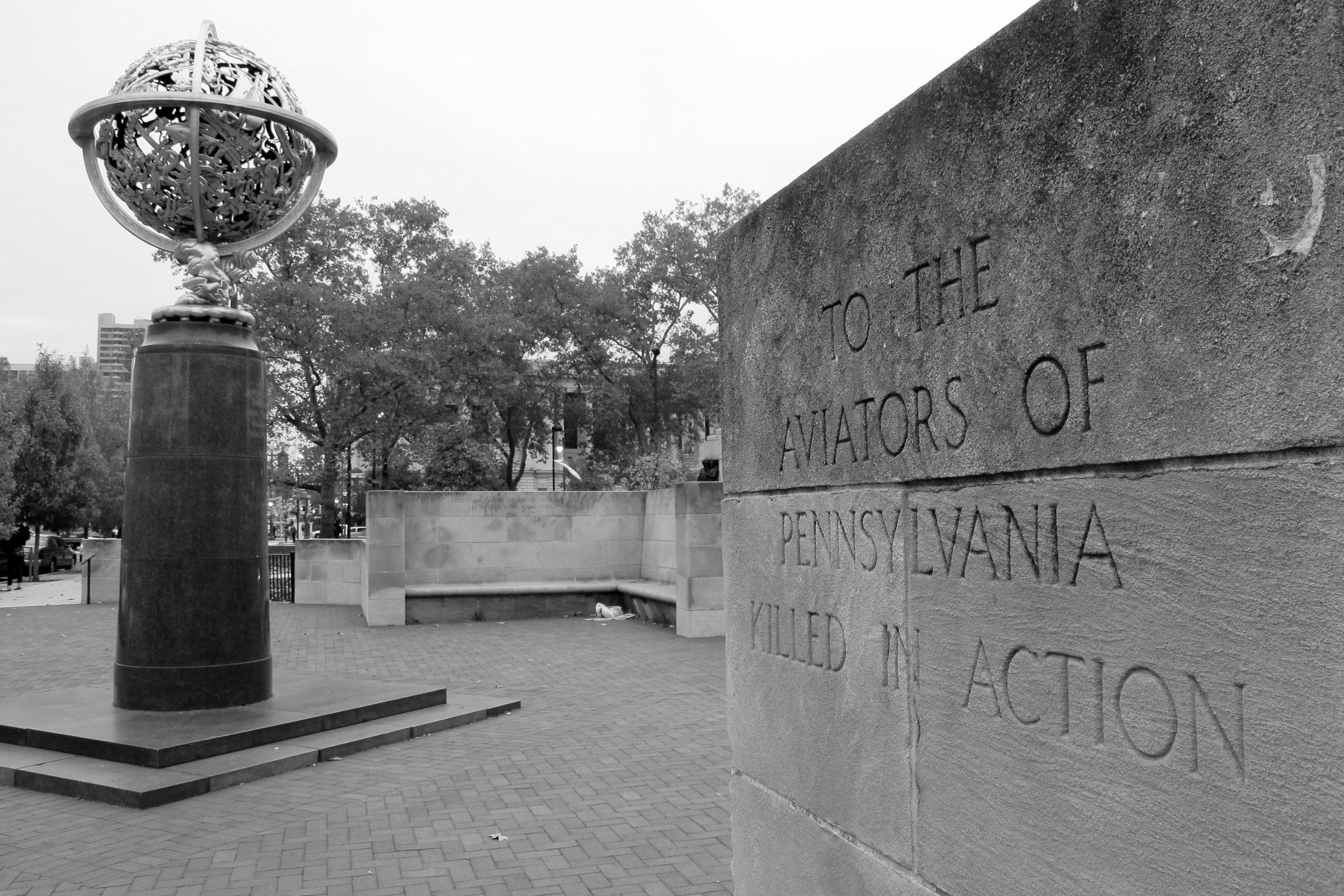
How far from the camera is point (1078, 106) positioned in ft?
7.31

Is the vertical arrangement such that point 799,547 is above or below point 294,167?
below

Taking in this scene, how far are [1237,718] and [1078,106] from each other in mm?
1292

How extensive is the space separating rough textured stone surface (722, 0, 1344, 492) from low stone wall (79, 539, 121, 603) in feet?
73.9

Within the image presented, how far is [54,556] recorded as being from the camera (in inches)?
1594

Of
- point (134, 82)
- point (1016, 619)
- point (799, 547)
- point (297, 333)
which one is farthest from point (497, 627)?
point (297, 333)

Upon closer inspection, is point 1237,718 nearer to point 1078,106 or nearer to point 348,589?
point 1078,106

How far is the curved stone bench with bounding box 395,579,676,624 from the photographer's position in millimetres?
15844

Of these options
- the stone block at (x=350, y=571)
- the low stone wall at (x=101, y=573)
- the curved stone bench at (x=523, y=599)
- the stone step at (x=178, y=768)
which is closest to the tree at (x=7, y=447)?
the low stone wall at (x=101, y=573)

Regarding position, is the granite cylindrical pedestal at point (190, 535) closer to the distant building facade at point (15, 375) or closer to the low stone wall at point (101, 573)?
the low stone wall at point (101, 573)

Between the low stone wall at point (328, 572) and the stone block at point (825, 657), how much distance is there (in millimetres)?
17519

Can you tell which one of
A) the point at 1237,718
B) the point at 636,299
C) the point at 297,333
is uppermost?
the point at 636,299

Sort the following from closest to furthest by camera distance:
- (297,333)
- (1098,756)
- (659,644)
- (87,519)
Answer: (1098,756)
(659,644)
(297,333)
(87,519)

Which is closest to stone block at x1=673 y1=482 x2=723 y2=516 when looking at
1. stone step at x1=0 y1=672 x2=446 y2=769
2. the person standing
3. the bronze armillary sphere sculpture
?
stone step at x1=0 y1=672 x2=446 y2=769

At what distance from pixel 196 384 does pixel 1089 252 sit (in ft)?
24.4
